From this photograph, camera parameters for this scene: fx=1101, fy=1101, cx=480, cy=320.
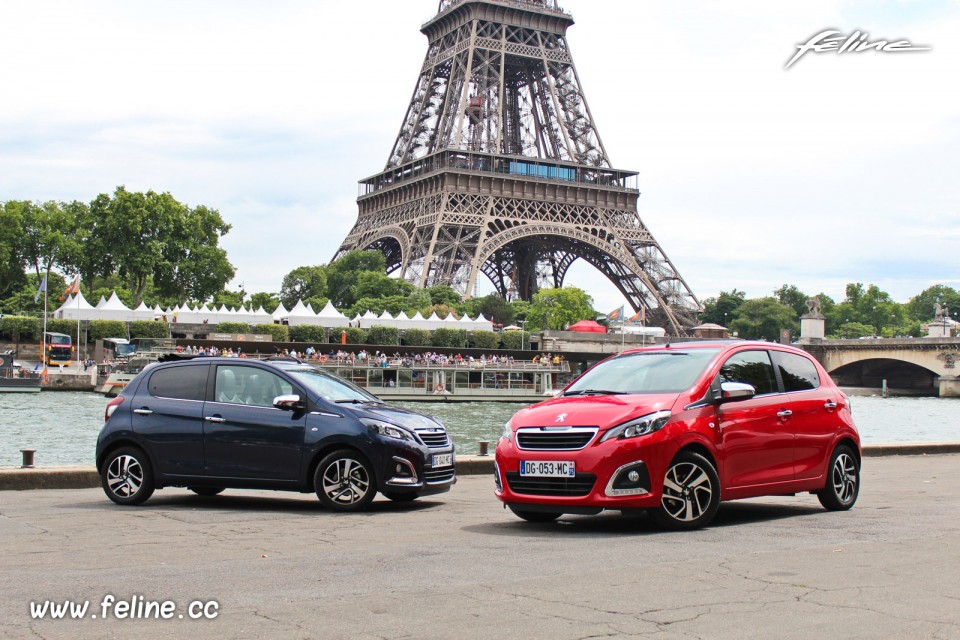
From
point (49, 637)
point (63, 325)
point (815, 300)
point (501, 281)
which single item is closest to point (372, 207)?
point (501, 281)

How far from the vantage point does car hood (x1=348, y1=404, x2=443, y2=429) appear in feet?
35.1

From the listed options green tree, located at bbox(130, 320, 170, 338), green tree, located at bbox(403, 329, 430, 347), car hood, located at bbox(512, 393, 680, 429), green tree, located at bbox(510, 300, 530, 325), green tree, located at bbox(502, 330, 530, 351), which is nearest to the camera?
car hood, located at bbox(512, 393, 680, 429)

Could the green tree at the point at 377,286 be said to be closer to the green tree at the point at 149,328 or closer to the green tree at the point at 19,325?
the green tree at the point at 149,328

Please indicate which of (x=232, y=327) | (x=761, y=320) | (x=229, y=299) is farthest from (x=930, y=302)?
(x=232, y=327)

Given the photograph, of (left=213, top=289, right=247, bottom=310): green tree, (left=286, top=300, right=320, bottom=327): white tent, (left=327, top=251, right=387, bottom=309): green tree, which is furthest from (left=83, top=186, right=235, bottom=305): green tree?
(left=286, top=300, right=320, bottom=327): white tent

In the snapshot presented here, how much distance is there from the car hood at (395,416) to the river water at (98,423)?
40.3ft

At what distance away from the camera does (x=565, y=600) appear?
20.3ft

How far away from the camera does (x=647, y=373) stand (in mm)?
9734

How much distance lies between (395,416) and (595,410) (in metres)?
2.69

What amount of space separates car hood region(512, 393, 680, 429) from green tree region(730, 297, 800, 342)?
11600cm

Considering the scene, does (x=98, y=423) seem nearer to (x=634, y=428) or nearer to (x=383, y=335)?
(x=634, y=428)

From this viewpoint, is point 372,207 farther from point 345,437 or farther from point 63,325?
point 345,437

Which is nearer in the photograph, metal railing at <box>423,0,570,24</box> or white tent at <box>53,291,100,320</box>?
white tent at <box>53,291,100,320</box>

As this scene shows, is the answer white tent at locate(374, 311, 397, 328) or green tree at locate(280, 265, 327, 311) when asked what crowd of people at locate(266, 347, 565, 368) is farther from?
green tree at locate(280, 265, 327, 311)
